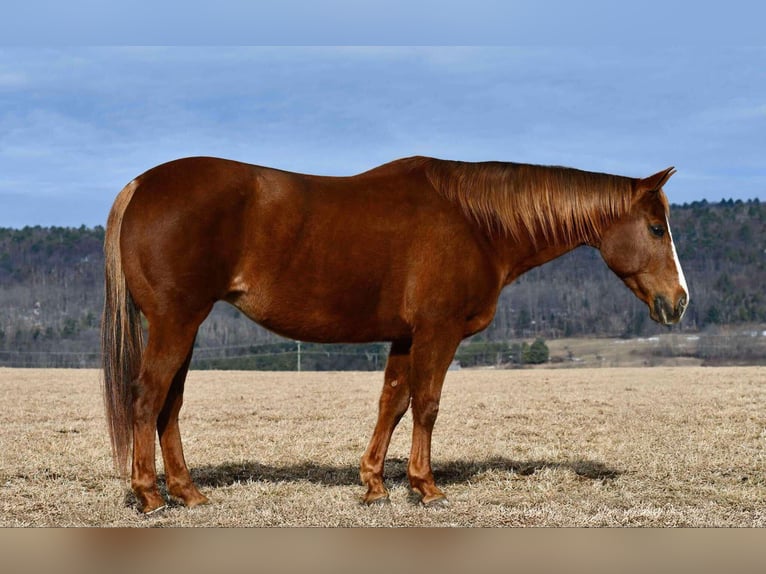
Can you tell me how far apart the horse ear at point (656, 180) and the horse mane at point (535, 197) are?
87 millimetres

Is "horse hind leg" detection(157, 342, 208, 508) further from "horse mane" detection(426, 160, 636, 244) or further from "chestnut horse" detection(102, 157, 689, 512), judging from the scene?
"horse mane" detection(426, 160, 636, 244)

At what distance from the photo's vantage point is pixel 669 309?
224 inches

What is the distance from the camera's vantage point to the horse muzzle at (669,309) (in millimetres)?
5656

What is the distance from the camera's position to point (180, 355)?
498 centimetres

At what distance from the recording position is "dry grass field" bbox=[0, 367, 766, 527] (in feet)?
17.1

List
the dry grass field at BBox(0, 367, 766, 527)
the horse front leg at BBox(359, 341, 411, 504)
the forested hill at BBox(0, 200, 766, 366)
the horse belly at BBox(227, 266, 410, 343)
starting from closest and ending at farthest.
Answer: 1. the horse belly at BBox(227, 266, 410, 343)
2. the dry grass field at BBox(0, 367, 766, 527)
3. the horse front leg at BBox(359, 341, 411, 504)
4. the forested hill at BBox(0, 200, 766, 366)

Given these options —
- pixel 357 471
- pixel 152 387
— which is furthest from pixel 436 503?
pixel 152 387

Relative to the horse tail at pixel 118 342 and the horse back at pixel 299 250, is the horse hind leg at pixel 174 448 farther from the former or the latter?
the horse back at pixel 299 250

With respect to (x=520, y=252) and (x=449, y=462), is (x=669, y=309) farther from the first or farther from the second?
(x=449, y=462)

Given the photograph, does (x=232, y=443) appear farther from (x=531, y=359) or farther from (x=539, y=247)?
(x=531, y=359)

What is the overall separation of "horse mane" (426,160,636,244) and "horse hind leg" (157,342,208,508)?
2.26 metres

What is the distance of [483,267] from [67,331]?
46223 millimetres

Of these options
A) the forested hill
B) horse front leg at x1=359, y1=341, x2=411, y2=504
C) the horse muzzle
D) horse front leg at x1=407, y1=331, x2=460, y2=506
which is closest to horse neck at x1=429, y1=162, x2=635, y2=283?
the horse muzzle

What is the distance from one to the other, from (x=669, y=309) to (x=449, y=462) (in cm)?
249
